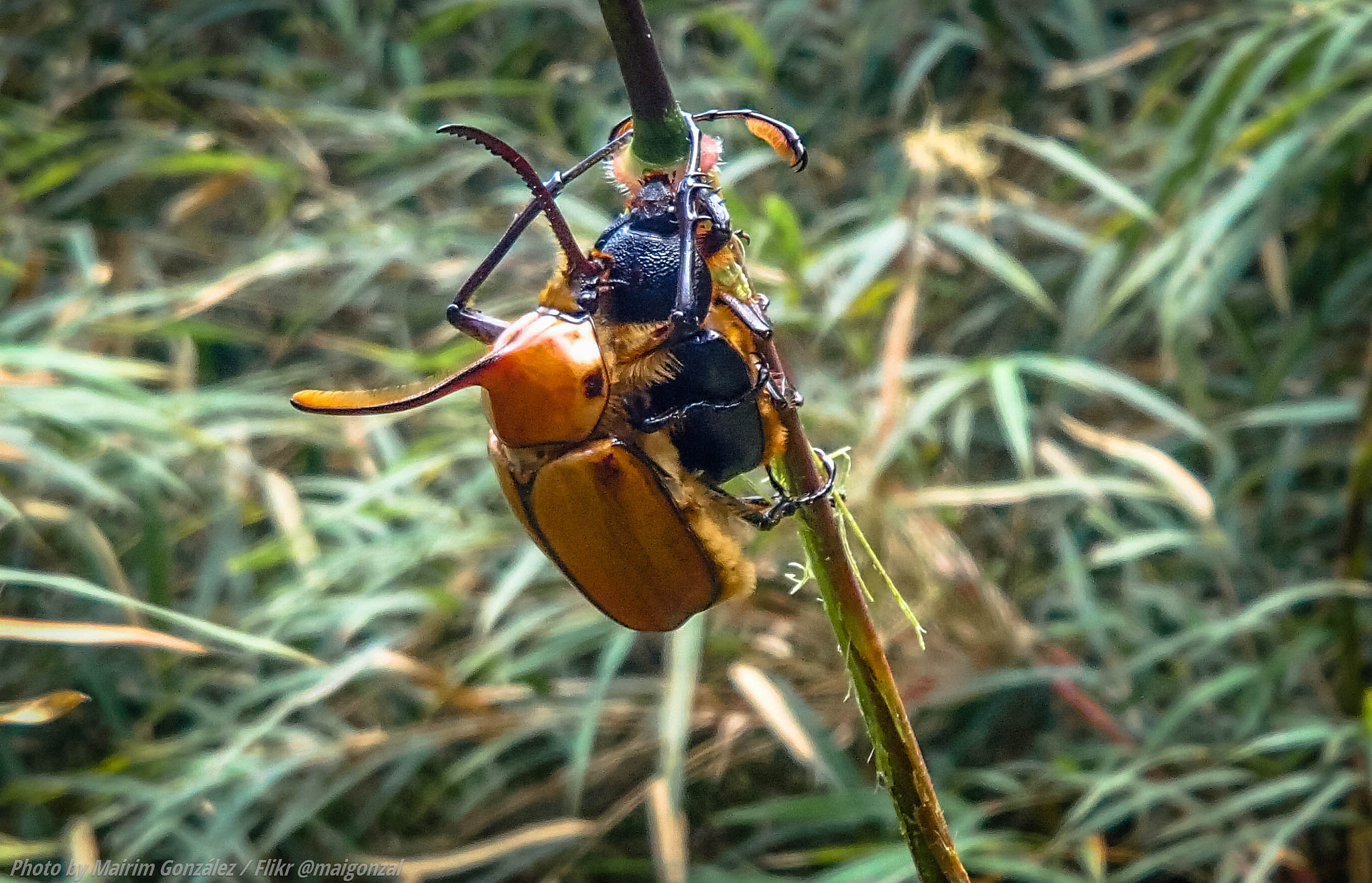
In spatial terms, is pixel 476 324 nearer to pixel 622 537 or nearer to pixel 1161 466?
pixel 622 537

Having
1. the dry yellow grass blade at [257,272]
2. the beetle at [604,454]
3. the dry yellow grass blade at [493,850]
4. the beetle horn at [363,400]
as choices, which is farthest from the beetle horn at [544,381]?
the dry yellow grass blade at [257,272]

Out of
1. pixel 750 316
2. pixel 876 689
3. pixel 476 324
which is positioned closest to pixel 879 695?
pixel 876 689

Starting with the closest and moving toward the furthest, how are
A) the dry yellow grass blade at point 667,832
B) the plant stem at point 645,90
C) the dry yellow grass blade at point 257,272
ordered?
the plant stem at point 645,90, the dry yellow grass blade at point 667,832, the dry yellow grass blade at point 257,272

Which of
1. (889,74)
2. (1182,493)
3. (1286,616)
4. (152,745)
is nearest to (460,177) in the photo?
(889,74)

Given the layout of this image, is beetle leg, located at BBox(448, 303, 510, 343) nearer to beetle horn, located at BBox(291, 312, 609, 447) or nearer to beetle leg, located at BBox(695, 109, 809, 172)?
beetle horn, located at BBox(291, 312, 609, 447)

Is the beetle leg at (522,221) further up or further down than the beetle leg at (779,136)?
further down

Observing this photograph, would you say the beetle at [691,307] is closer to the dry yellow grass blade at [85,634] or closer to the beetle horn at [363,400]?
the beetle horn at [363,400]
